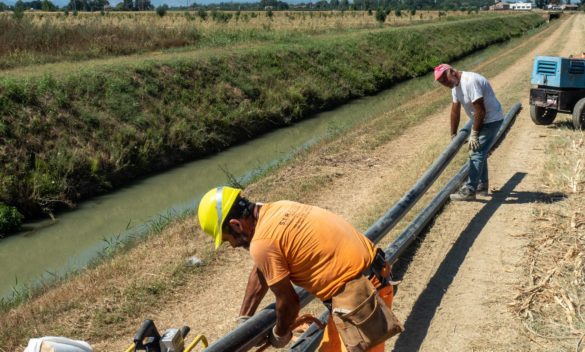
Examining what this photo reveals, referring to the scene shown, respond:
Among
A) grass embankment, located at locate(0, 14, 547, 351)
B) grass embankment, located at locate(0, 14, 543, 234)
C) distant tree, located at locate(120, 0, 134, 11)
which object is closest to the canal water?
grass embankment, located at locate(0, 14, 543, 234)

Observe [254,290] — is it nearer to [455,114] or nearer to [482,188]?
[455,114]


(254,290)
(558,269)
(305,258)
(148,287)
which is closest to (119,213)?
(148,287)

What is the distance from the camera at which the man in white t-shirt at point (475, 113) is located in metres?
7.81

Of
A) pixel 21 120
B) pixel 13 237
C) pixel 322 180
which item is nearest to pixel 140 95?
pixel 21 120

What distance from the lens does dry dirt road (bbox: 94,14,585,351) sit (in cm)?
543

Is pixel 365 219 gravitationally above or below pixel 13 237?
above

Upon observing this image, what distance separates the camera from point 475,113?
26.1 ft

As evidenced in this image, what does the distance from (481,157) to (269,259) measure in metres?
5.58

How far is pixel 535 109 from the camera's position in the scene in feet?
42.8

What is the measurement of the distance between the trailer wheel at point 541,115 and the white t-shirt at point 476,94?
5.51 metres

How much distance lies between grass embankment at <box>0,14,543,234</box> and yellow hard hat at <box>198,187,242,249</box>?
8706mm

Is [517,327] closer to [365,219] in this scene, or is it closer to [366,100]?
[365,219]

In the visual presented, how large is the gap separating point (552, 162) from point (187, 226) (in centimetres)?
586

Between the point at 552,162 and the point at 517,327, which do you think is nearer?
the point at 517,327
